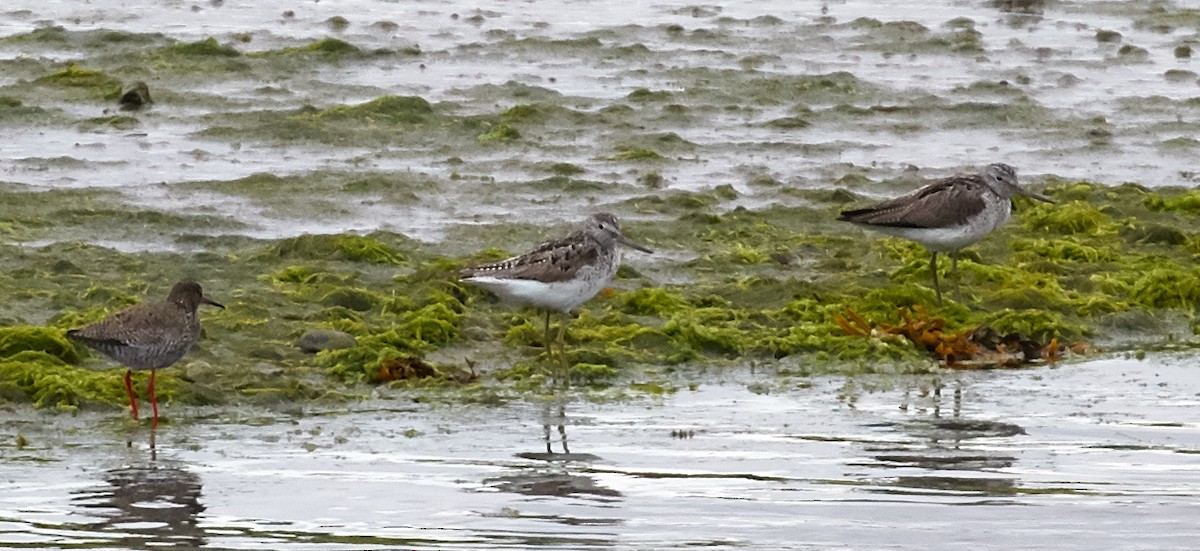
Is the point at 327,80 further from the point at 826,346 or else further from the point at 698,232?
the point at 826,346

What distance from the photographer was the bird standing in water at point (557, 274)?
1112 cm

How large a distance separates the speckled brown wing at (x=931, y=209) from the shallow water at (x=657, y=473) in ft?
5.46

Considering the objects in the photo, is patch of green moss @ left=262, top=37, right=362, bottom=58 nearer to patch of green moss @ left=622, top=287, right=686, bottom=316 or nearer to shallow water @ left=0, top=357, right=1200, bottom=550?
patch of green moss @ left=622, top=287, right=686, bottom=316

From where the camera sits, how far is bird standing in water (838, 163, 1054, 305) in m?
12.5

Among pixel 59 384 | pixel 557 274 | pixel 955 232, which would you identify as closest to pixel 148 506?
pixel 59 384

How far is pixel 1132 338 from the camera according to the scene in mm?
12250

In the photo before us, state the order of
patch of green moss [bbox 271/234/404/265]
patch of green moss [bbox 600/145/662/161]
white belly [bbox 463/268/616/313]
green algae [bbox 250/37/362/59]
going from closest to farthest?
white belly [bbox 463/268/616/313], patch of green moss [bbox 271/234/404/265], patch of green moss [bbox 600/145/662/161], green algae [bbox 250/37/362/59]

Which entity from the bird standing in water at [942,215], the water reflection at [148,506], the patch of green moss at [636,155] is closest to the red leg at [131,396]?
the water reflection at [148,506]

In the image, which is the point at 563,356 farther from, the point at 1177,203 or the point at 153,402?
the point at 1177,203

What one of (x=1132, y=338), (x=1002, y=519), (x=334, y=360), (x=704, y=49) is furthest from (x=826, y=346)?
(x=704, y=49)

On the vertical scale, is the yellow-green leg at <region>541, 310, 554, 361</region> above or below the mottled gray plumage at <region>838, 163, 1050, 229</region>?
below

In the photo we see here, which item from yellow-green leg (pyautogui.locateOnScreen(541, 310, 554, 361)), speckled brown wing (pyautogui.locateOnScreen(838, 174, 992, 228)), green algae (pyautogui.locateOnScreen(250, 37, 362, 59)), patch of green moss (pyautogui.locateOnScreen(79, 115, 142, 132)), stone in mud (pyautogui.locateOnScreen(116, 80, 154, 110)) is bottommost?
yellow-green leg (pyautogui.locateOnScreen(541, 310, 554, 361))

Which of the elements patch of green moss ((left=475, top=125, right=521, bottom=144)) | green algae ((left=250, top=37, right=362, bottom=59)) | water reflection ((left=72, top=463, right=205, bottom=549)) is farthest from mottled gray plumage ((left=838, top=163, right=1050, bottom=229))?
green algae ((left=250, top=37, right=362, bottom=59))

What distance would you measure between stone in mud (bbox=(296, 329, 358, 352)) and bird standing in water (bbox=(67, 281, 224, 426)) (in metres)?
1.09
